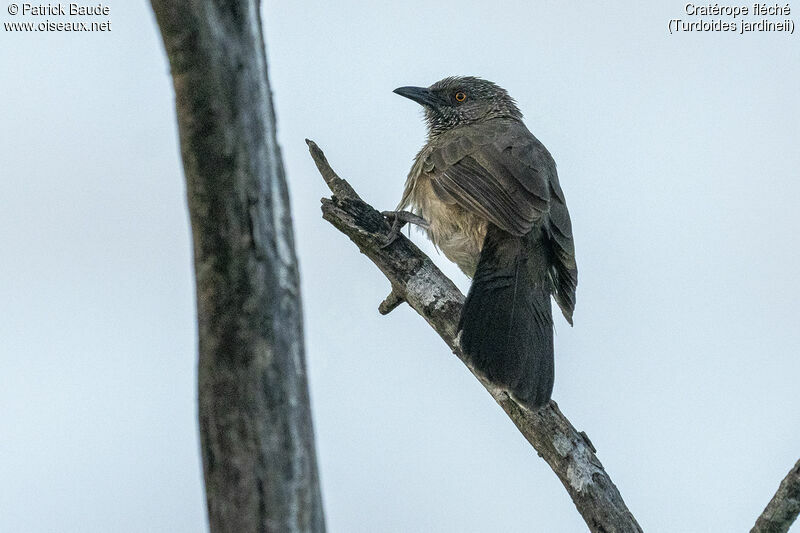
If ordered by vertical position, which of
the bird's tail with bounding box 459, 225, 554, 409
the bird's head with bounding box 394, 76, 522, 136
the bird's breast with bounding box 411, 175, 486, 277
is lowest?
the bird's tail with bounding box 459, 225, 554, 409

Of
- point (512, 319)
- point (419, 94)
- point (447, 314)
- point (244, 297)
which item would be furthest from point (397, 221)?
point (244, 297)

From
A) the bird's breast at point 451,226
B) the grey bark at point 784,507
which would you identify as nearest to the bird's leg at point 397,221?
the bird's breast at point 451,226

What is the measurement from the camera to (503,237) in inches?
178

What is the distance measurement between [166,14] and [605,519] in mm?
2518

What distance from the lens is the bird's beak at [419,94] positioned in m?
6.15

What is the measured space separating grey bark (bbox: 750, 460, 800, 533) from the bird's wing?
1.74m

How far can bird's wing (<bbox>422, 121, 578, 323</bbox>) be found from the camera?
14.5 feet

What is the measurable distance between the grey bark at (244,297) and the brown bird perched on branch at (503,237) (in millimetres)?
1887

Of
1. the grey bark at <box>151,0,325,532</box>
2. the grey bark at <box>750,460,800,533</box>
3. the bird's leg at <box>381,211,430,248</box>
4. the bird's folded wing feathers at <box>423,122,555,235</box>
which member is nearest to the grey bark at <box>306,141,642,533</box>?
the bird's leg at <box>381,211,430,248</box>

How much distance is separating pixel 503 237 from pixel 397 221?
56cm

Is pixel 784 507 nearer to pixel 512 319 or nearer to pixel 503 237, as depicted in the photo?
pixel 512 319

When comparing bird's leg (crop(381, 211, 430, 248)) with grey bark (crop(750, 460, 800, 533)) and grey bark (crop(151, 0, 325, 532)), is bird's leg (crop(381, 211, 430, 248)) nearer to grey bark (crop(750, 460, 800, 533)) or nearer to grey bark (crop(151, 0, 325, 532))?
grey bark (crop(750, 460, 800, 533))

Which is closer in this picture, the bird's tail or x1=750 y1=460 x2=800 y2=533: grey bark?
x1=750 y1=460 x2=800 y2=533: grey bark

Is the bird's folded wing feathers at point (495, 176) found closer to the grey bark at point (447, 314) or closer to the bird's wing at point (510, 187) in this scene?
the bird's wing at point (510, 187)
